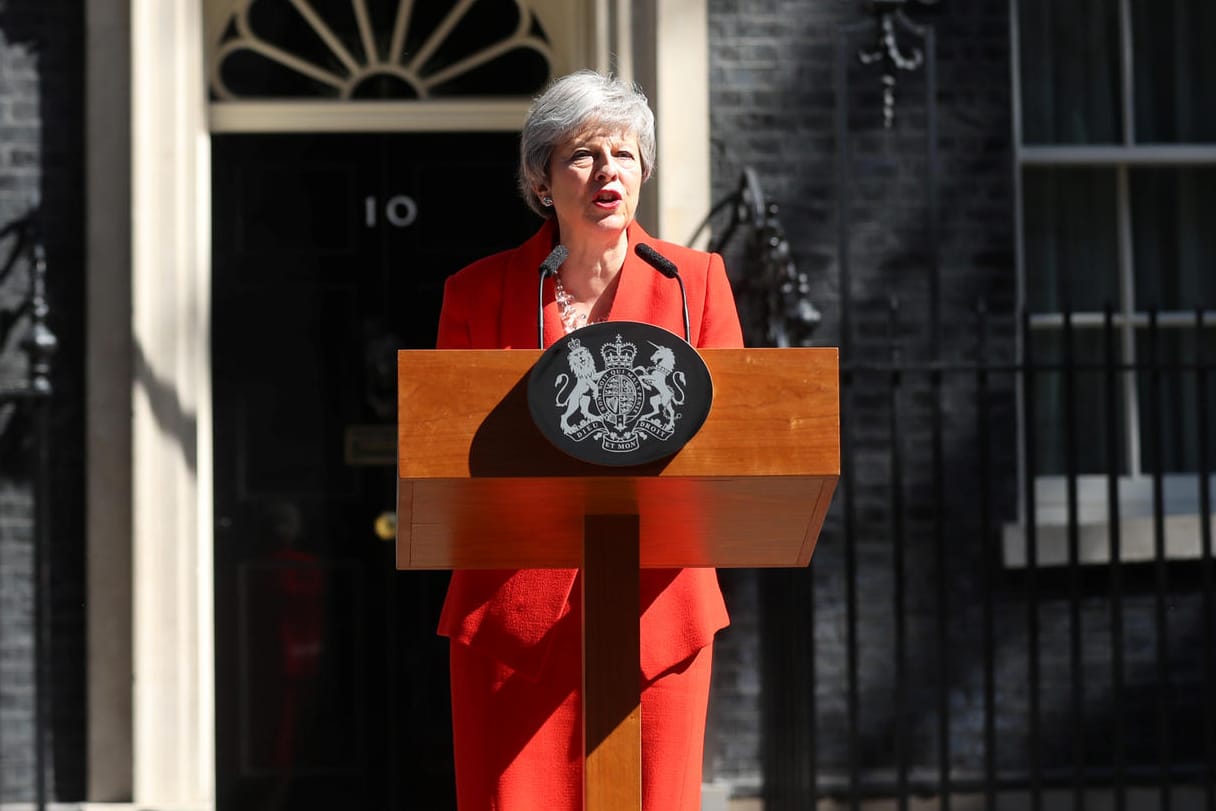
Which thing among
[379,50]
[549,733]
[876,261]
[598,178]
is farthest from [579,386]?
[379,50]

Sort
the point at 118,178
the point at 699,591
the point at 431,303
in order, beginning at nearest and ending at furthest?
the point at 699,591 < the point at 118,178 < the point at 431,303

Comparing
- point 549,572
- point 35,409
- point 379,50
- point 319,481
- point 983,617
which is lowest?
point 983,617

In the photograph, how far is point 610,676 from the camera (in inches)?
91.3

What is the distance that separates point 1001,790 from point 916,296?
182cm

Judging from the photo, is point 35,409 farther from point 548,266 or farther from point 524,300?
point 548,266

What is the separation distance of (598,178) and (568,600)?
2.29 ft

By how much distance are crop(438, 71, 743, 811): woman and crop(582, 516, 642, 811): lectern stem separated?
430mm

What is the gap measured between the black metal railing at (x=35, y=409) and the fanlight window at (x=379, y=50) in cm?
100

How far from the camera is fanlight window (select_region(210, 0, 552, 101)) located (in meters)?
6.48

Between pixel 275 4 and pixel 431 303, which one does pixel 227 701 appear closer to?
pixel 431 303

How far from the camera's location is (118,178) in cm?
600

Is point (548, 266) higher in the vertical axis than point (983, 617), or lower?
higher

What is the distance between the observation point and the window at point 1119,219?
643 cm

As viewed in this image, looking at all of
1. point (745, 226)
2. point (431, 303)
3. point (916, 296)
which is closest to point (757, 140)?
point (745, 226)
